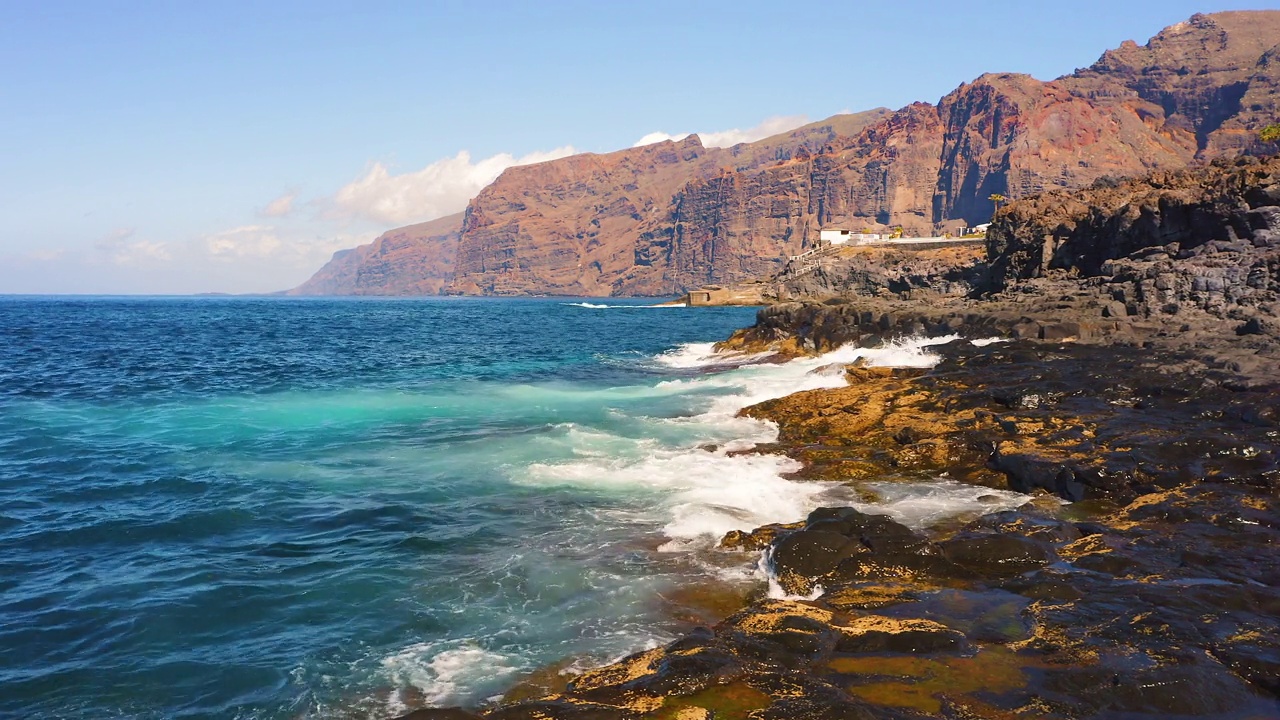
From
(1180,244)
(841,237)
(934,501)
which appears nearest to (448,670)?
(934,501)

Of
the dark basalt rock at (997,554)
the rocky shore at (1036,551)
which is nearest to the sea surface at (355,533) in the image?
the rocky shore at (1036,551)

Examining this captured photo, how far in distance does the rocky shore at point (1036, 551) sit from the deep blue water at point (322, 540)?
7.67ft

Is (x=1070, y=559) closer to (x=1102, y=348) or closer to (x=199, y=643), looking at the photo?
(x=199, y=643)

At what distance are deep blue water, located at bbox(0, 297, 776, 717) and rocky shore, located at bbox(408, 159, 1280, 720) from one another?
7.67ft

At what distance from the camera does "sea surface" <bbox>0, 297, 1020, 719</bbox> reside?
10602 millimetres

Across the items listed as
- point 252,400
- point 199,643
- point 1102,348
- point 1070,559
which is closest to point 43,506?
point 199,643

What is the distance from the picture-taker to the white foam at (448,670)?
32.1ft

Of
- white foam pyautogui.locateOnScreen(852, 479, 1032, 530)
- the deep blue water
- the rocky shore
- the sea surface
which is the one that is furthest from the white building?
white foam pyautogui.locateOnScreen(852, 479, 1032, 530)

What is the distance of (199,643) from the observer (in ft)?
37.8

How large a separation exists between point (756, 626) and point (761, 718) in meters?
2.25

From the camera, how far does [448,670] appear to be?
34.0 feet

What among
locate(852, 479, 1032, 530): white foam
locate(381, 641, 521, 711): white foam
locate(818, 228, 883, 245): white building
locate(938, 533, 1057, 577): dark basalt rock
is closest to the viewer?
locate(381, 641, 521, 711): white foam

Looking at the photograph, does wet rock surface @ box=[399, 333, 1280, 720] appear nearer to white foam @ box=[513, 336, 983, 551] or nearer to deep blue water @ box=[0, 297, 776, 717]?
white foam @ box=[513, 336, 983, 551]

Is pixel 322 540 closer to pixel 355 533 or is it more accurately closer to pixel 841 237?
pixel 355 533
